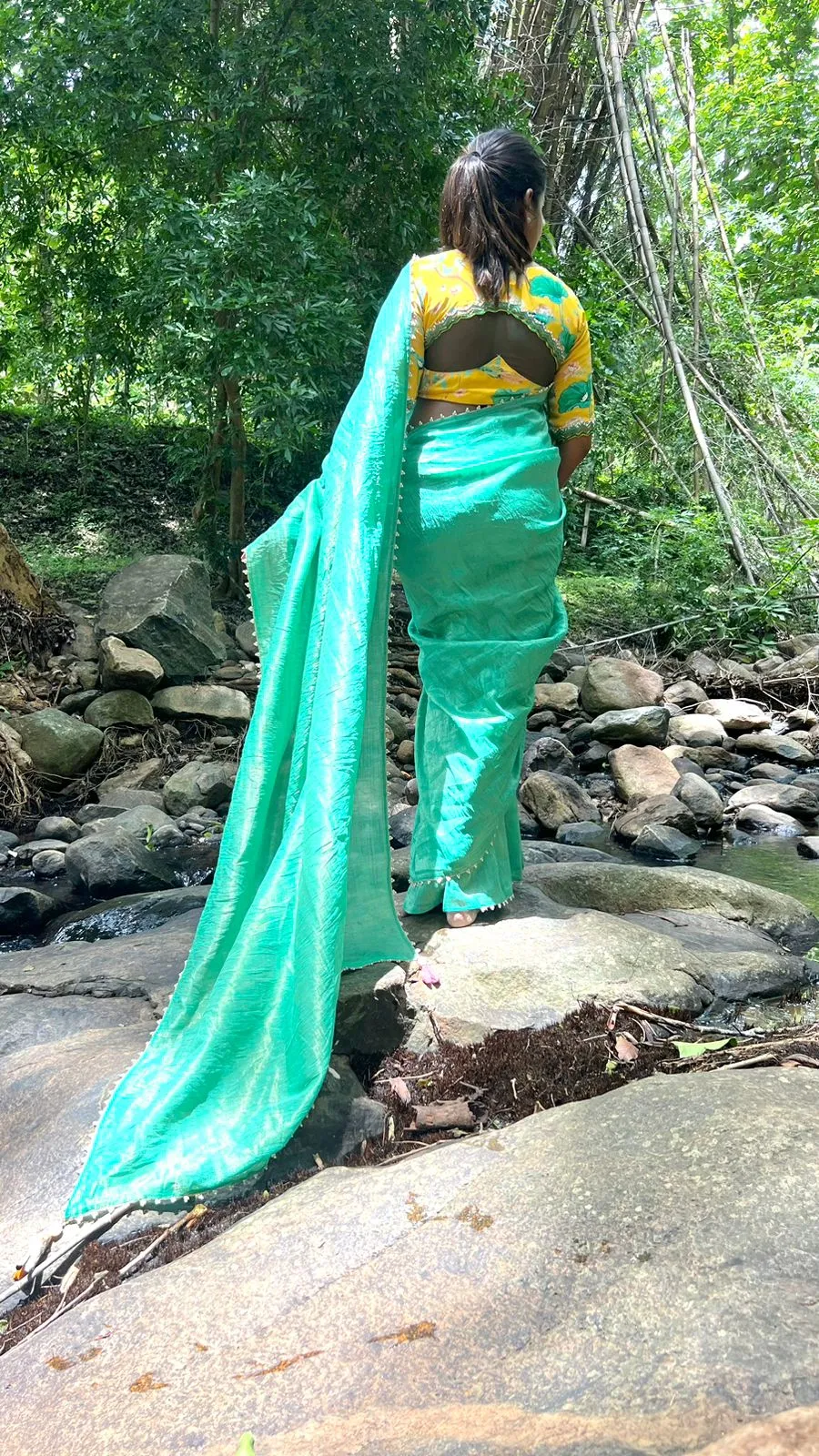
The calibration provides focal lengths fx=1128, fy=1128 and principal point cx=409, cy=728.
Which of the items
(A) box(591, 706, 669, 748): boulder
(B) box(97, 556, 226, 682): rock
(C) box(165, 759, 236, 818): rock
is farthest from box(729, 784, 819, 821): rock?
(B) box(97, 556, 226, 682): rock

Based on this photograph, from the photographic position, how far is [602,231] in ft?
32.9

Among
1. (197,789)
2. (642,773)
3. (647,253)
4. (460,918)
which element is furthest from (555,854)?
(647,253)

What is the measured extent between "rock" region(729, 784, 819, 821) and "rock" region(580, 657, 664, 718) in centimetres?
119

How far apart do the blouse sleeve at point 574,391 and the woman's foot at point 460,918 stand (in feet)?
3.97

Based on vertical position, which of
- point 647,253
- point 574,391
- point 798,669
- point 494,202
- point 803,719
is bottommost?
point 803,719

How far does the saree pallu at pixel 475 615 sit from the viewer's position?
2656 millimetres

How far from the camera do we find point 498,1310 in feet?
4.35

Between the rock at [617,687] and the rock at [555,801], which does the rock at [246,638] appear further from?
the rock at [555,801]

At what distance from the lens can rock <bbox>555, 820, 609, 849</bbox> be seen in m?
5.11

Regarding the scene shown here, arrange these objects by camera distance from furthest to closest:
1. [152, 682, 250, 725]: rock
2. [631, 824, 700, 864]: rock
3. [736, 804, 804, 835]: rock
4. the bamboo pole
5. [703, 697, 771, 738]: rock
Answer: the bamboo pole < [703, 697, 771, 738]: rock < [152, 682, 250, 725]: rock < [736, 804, 804, 835]: rock < [631, 824, 700, 864]: rock

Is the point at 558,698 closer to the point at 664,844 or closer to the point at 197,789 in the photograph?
the point at 664,844

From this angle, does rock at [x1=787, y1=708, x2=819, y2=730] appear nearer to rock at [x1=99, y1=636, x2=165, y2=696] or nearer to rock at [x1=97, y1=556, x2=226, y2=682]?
rock at [x1=97, y1=556, x2=226, y2=682]

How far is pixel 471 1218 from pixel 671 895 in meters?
2.14

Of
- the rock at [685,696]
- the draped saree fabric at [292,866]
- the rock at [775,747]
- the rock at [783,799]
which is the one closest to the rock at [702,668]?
the rock at [685,696]
